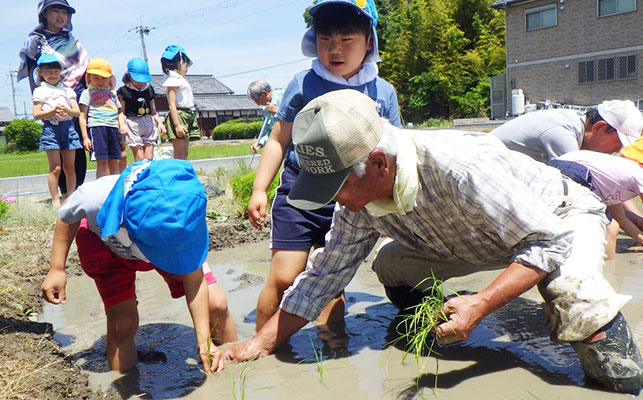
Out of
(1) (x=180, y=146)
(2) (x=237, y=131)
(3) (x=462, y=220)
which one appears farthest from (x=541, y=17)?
(3) (x=462, y=220)

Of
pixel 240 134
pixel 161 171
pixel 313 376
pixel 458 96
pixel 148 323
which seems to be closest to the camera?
pixel 161 171

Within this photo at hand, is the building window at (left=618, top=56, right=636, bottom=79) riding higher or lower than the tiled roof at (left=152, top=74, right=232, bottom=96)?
lower

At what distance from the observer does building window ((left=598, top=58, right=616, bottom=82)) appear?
27.2 m

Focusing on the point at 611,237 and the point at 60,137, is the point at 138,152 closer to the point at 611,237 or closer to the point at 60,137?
the point at 60,137

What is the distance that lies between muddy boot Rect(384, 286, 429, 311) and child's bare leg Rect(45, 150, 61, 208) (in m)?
4.54

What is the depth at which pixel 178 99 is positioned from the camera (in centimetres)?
729

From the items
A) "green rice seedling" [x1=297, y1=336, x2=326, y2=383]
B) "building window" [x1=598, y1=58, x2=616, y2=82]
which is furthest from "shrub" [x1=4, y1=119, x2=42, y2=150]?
"green rice seedling" [x1=297, y1=336, x2=326, y2=383]

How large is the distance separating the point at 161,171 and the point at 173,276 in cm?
62

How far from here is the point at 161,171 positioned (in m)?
2.50

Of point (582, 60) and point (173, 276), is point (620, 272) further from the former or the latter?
point (582, 60)

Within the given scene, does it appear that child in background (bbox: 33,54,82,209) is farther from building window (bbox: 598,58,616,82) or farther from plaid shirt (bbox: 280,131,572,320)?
building window (bbox: 598,58,616,82)

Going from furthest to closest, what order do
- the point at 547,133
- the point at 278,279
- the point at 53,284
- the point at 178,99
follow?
the point at 178,99 → the point at 547,133 → the point at 278,279 → the point at 53,284

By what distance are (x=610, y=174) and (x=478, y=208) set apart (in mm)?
2065

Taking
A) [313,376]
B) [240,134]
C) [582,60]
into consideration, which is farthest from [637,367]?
[240,134]
